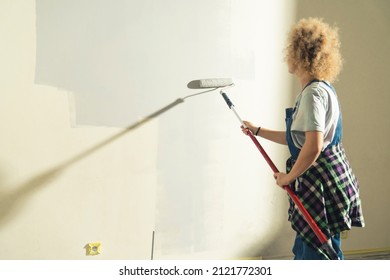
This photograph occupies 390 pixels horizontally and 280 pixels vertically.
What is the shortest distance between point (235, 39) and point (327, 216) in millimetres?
850

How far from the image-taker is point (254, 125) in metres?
1.58

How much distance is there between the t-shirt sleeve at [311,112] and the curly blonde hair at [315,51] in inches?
4.3

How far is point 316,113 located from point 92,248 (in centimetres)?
106

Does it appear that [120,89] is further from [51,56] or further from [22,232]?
[22,232]

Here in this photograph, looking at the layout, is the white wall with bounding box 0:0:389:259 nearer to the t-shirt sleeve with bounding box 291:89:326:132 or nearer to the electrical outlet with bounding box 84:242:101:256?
the electrical outlet with bounding box 84:242:101:256

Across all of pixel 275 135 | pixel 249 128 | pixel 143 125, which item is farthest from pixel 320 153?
pixel 143 125

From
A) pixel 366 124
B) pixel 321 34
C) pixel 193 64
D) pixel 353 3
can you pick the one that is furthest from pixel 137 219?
pixel 353 3

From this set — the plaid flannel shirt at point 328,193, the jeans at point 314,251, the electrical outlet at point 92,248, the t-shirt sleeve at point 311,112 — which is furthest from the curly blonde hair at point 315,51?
the electrical outlet at point 92,248

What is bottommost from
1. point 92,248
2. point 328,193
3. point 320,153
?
point 92,248

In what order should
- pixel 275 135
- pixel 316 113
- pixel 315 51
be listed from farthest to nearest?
1. pixel 275 135
2. pixel 315 51
3. pixel 316 113

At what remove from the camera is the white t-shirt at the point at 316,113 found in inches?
42.6

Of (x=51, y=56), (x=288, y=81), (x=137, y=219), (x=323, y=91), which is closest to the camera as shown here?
(x=323, y=91)

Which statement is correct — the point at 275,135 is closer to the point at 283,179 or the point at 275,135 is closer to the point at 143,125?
the point at 283,179

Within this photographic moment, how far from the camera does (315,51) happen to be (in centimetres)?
118
